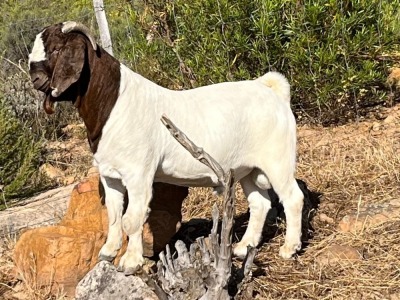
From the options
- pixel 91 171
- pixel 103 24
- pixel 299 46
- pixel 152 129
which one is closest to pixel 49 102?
pixel 152 129

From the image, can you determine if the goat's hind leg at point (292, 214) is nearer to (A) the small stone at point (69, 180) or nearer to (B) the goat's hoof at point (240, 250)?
(B) the goat's hoof at point (240, 250)

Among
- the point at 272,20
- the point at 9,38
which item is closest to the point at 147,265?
the point at 272,20

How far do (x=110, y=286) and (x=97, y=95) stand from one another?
3.83ft

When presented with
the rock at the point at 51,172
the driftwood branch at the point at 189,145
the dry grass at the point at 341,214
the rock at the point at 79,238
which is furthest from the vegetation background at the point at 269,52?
the driftwood branch at the point at 189,145

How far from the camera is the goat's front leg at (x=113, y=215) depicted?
4227mm

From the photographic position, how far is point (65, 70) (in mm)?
3797

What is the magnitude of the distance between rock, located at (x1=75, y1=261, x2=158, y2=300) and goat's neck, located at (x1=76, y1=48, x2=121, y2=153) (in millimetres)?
764

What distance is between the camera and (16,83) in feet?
32.0

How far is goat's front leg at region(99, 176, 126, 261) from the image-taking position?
4227mm

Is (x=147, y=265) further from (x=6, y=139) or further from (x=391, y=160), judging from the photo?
(x=6, y=139)

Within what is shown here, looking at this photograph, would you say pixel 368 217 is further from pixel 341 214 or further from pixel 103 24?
pixel 103 24

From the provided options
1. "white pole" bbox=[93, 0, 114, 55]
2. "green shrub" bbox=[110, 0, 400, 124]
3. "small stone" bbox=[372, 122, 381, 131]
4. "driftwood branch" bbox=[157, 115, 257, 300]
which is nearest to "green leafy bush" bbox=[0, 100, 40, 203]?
"white pole" bbox=[93, 0, 114, 55]

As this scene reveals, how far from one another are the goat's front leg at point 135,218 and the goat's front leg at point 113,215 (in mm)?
214

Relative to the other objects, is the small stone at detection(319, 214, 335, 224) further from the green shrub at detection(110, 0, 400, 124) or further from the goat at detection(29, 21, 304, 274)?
the green shrub at detection(110, 0, 400, 124)
